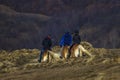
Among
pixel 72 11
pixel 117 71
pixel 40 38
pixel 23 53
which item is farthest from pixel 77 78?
pixel 72 11

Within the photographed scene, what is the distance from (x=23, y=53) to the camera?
23281 mm

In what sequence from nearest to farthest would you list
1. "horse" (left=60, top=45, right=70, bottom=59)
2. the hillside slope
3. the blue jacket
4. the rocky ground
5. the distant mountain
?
the rocky ground, "horse" (left=60, top=45, right=70, bottom=59), the blue jacket, the hillside slope, the distant mountain

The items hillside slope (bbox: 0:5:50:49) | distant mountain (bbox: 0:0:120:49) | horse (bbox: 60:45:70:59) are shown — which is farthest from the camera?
distant mountain (bbox: 0:0:120:49)

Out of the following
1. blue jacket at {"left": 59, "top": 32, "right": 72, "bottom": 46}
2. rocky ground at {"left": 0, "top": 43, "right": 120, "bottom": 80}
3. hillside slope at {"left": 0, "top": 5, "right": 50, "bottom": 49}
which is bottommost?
rocky ground at {"left": 0, "top": 43, "right": 120, "bottom": 80}

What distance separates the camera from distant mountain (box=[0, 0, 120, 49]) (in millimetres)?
48969

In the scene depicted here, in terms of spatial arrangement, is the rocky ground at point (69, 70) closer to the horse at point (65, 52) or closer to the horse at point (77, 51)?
the horse at point (77, 51)

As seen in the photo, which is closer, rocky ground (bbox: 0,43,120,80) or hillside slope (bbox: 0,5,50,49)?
rocky ground (bbox: 0,43,120,80)

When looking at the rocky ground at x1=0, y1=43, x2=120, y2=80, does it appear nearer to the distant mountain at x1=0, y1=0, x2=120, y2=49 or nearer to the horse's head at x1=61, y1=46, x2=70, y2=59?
the horse's head at x1=61, y1=46, x2=70, y2=59

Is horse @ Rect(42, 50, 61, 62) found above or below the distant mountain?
below

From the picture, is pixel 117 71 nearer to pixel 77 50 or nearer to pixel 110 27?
pixel 77 50

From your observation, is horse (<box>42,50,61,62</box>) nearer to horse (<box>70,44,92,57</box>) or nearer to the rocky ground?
the rocky ground

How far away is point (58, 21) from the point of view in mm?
55031

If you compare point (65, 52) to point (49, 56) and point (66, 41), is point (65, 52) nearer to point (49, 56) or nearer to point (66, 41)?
point (66, 41)

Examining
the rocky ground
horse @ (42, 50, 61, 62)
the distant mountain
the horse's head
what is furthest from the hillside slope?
the rocky ground
